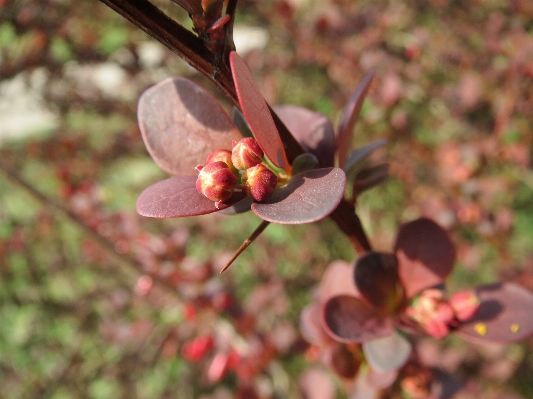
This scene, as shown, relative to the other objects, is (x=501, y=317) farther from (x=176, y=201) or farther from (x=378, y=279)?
(x=176, y=201)

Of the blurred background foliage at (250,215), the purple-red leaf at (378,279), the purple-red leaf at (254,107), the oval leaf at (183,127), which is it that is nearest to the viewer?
the purple-red leaf at (254,107)

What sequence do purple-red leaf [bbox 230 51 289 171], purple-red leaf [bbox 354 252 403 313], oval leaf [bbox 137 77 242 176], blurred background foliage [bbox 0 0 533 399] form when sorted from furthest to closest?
blurred background foliage [bbox 0 0 533 399], purple-red leaf [bbox 354 252 403 313], oval leaf [bbox 137 77 242 176], purple-red leaf [bbox 230 51 289 171]

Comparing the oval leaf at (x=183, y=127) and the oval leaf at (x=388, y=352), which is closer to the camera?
the oval leaf at (x=183, y=127)

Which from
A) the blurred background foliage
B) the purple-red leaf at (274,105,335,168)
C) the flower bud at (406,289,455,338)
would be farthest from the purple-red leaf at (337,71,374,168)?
the blurred background foliage

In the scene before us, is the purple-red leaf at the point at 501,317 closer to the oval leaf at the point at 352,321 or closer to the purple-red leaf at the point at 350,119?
the oval leaf at the point at 352,321

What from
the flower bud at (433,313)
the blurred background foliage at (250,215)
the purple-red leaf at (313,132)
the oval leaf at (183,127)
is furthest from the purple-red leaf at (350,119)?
the blurred background foliage at (250,215)

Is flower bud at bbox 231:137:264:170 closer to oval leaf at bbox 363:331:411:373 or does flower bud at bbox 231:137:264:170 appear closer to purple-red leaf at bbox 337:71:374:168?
purple-red leaf at bbox 337:71:374:168

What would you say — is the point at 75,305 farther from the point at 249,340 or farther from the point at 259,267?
the point at 249,340

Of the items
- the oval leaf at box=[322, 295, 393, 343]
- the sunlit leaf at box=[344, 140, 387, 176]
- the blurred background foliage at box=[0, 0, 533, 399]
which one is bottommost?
the blurred background foliage at box=[0, 0, 533, 399]
